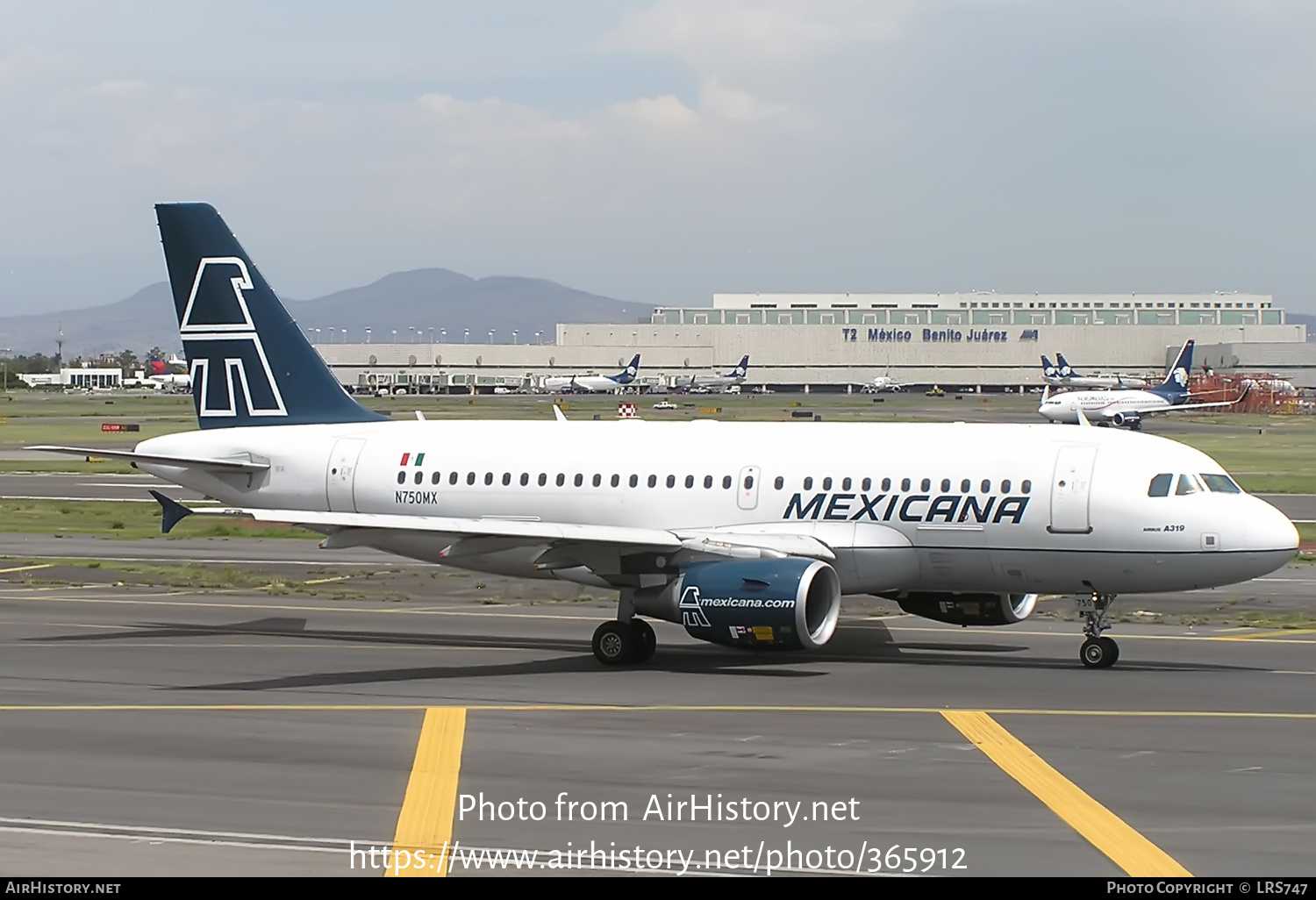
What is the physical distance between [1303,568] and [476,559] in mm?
→ 23627

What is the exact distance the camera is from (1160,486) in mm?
27516

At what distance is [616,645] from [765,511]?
368 centimetres

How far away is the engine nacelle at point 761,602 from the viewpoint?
26.1 meters

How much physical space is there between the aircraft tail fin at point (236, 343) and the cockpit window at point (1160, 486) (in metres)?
15.6

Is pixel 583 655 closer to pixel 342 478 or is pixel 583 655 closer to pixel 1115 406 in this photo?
pixel 342 478

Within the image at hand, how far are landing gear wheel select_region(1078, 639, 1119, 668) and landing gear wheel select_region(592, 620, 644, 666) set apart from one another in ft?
24.5

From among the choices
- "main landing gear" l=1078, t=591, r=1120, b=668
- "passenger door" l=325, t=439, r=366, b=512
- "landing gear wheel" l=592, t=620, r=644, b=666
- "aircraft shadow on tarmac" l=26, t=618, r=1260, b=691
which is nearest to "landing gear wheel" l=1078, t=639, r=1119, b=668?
"main landing gear" l=1078, t=591, r=1120, b=668

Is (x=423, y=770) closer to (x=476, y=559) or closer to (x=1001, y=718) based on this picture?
(x=1001, y=718)

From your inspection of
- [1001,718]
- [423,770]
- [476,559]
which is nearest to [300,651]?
[476,559]

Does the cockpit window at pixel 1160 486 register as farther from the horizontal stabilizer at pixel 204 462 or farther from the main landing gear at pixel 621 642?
the horizontal stabilizer at pixel 204 462

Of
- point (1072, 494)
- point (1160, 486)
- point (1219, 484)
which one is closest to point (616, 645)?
point (1072, 494)

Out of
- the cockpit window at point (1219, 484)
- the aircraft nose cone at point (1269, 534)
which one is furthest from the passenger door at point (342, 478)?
the aircraft nose cone at point (1269, 534)

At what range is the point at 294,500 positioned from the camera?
1314 inches

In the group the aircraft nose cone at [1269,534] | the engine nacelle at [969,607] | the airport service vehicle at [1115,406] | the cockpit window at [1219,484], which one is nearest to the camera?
the aircraft nose cone at [1269,534]
